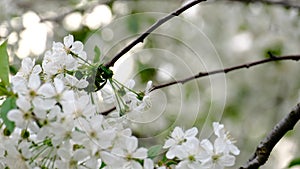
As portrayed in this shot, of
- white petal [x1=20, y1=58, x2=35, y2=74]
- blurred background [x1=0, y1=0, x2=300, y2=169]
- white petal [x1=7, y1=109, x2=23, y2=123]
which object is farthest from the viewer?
blurred background [x1=0, y1=0, x2=300, y2=169]

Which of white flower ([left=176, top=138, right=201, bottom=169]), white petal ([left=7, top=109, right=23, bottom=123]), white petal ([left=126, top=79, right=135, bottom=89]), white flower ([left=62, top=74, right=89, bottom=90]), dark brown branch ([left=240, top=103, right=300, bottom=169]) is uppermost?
white flower ([left=62, top=74, right=89, bottom=90])

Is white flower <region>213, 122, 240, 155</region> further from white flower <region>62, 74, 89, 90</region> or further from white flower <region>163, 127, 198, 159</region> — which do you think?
white flower <region>62, 74, 89, 90</region>

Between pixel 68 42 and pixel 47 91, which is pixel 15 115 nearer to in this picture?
pixel 47 91

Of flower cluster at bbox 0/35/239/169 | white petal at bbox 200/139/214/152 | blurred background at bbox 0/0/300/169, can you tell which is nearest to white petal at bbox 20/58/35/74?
flower cluster at bbox 0/35/239/169

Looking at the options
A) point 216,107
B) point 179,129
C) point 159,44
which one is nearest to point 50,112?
point 179,129

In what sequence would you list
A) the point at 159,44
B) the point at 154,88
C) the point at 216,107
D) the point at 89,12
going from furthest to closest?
the point at 89,12, the point at 159,44, the point at 216,107, the point at 154,88

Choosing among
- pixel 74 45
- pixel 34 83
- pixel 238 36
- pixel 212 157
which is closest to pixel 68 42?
pixel 74 45

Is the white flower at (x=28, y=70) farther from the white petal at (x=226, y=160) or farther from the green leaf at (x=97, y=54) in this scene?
the white petal at (x=226, y=160)

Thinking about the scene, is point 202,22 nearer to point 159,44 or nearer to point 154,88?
point 159,44

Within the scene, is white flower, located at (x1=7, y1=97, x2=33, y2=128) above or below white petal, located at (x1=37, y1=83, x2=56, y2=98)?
below
